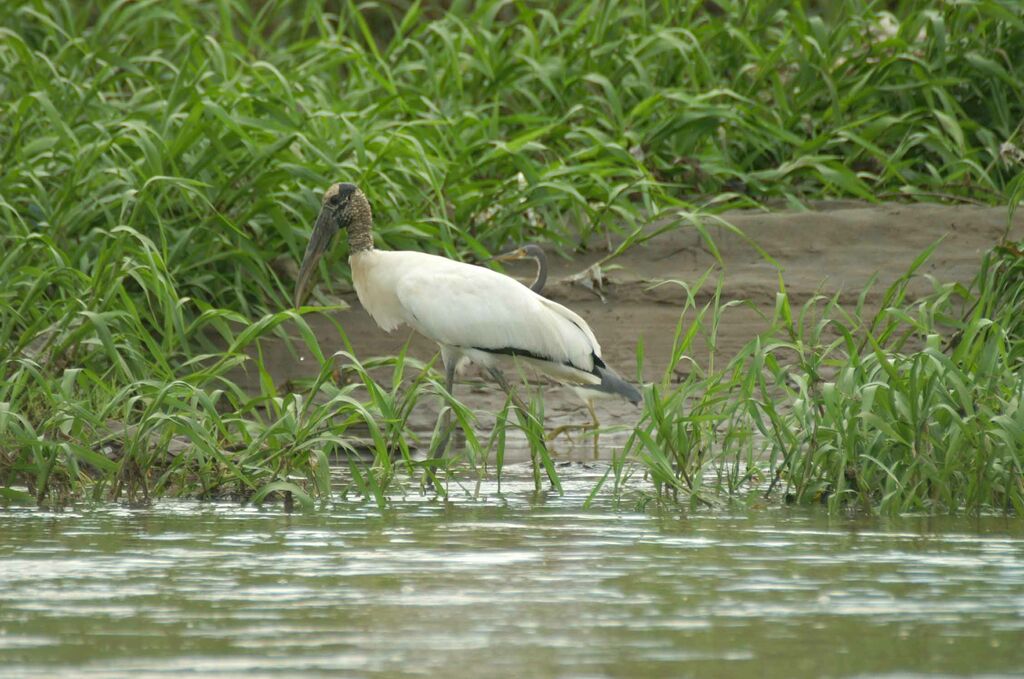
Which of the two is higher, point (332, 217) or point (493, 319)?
point (332, 217)

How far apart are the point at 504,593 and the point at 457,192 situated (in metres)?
4.62

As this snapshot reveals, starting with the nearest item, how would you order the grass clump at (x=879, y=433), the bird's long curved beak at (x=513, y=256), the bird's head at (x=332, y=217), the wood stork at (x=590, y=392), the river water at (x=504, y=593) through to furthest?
the river water at (x=504, y=593) → the grass clump at (x=879, y=433) → the wood stork at (x=590, y=392) → the bird's head at (x=332, y=217) → the bird's long curved beak at (x=513, y=256)

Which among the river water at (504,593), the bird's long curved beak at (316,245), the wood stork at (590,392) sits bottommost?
the river water at (504,593)

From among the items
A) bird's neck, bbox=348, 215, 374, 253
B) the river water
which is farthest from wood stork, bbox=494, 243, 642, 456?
the river water

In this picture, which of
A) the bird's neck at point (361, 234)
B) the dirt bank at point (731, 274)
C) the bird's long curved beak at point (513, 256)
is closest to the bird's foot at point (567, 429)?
the dirt bank at point (731, 274)

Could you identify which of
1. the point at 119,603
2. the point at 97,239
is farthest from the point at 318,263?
the point at 119,603

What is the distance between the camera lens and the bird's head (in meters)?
7.46

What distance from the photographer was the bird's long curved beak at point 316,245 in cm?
747

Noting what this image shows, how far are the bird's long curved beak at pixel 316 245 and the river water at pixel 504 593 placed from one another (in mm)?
2196

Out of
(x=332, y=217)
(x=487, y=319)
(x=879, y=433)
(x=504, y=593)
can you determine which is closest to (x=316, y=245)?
(x=332, y=217)

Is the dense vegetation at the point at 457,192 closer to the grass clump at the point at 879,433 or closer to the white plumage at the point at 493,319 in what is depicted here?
the grass clump at the point at 879,433

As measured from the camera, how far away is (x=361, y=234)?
7520 mm

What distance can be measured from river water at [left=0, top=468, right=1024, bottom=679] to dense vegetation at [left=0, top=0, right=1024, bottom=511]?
0.28m

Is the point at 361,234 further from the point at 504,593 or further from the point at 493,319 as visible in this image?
the point at 504,593
